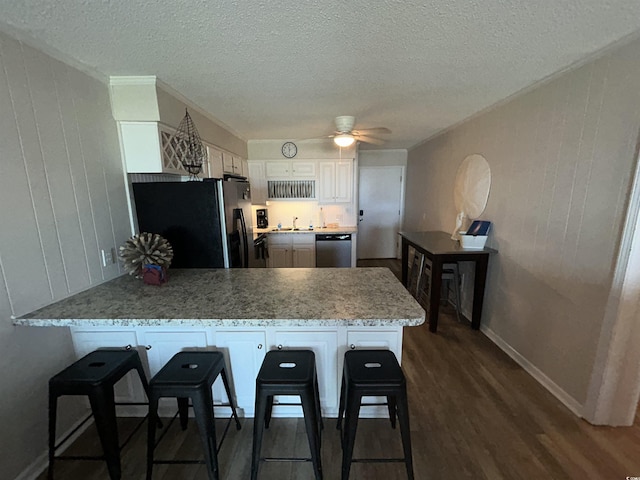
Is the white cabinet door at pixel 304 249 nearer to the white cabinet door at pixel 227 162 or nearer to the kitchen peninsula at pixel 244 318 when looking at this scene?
the white cabinet door at pixel 227 162

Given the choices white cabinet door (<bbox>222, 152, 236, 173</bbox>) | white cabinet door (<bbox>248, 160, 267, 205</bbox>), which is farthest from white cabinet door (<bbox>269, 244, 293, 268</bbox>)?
white cabinet door (<bbox>222, 152, 236, 173</bbox>)

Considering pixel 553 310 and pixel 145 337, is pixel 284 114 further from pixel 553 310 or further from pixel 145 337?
pixel 553 310

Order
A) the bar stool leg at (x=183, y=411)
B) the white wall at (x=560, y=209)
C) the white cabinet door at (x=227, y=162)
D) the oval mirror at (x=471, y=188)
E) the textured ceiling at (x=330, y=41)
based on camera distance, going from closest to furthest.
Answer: the textured ceiling at (x=330, y=41)
the white wall at (x=560, y=209)
the bar stool leg at (x=183, y=411)
the oval mirror at (x=471, y=188)
the white cabinet door at (x=227, y=162)

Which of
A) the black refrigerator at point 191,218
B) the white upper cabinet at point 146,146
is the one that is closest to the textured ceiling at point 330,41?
the white upper cabinet at point 146,146

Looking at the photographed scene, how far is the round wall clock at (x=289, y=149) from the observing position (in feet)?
14.4

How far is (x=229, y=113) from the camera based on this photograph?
286 centimetres

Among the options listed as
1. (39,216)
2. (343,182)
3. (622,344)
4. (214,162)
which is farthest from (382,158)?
(39,216)

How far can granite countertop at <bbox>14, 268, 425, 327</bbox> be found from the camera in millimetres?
1350

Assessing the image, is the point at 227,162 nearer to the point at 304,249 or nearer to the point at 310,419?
the point at 304,249

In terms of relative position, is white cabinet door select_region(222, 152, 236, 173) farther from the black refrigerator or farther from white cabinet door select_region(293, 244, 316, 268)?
white cabinet door select_region(293, 244, 316, 268)

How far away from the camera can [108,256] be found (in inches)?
76.7

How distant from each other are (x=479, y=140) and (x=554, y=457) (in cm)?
271

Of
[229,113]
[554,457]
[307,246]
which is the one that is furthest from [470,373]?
[229,113]

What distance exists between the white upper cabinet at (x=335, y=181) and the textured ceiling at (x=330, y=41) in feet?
6.72
